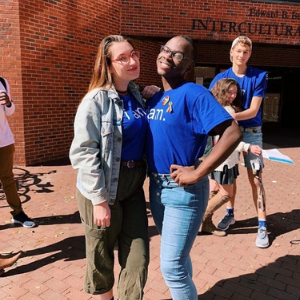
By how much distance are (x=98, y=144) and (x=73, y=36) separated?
6.65m

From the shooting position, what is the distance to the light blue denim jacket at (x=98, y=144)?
5.84ft

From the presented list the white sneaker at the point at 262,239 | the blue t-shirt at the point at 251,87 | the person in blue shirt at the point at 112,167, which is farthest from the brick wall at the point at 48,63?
the person in blue shirt at the point at 112,167

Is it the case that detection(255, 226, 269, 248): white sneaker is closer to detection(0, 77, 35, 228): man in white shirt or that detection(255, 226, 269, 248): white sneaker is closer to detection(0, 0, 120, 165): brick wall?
detection(0, 77, 35, 228): man in white shirt

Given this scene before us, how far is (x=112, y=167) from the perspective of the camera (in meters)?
1.87

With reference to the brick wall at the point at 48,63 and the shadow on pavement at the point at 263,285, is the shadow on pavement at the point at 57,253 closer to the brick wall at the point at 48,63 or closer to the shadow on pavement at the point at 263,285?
the shadow on pavement at the point at 263,285

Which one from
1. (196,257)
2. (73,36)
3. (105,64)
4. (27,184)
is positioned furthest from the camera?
(73,36)

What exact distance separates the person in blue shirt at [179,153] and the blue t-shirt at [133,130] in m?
0.05

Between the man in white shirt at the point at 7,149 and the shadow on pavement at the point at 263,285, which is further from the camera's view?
the man in white shirt at the point at 7,149

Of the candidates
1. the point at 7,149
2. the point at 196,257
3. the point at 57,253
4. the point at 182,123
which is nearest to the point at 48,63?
the point at 7,149

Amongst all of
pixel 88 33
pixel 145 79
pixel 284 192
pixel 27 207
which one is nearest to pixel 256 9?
pixel 145 79

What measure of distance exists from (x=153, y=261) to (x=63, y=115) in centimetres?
557

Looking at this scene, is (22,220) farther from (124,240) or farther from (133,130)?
(133,130)

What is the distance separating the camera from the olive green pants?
1975mm

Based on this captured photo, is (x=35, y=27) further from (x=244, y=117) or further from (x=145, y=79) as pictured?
(x=244, y=117)
